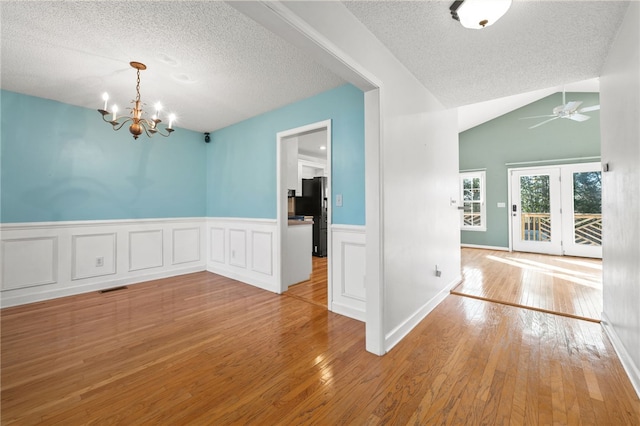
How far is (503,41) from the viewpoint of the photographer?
80.2 inches

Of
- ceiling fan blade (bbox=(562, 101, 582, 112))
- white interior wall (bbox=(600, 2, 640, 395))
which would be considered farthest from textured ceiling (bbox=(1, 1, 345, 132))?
ceiling fan blade (bbox=(562, 101, 582, 112))

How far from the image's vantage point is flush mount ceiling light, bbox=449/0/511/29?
5.04 feet

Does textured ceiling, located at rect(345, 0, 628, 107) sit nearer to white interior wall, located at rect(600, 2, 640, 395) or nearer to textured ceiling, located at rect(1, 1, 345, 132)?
white interior wall, located at rect(600, 2, 640, 395)

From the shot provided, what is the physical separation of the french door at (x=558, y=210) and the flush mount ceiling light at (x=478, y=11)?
6125 millimetres

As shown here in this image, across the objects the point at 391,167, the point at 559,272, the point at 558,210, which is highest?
the point at 391,167

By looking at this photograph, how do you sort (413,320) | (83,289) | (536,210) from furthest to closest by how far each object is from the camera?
(536,210)
(83,289)
(413,320)

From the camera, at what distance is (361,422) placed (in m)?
1.36

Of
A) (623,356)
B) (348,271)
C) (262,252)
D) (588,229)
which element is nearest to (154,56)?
(262,252)

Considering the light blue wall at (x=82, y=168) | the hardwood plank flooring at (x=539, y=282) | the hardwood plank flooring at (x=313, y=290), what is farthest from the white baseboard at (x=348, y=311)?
the light blue wall at (x=82, y=168)

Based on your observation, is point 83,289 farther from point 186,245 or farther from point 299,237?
point 299,237

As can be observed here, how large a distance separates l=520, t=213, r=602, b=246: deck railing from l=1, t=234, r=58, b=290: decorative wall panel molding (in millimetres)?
8938

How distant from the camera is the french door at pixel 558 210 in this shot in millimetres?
5578

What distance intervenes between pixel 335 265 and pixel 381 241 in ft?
3.24

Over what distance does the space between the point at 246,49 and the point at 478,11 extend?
1722 millimetres
